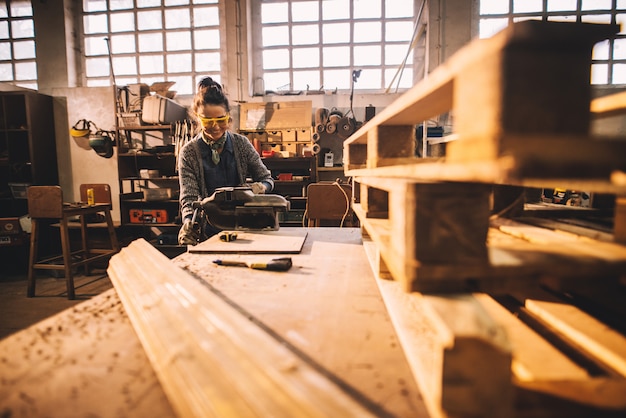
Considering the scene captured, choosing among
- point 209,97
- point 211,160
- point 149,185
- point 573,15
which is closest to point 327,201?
point 211,160

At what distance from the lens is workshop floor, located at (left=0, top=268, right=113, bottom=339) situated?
310 cm

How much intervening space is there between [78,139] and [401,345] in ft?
22.2

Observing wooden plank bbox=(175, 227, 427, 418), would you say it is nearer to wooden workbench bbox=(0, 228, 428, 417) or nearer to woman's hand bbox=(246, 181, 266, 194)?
wooden workbench bbox=(0, 228, 428, 417)

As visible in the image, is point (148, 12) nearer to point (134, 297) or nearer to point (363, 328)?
point (134, 297)

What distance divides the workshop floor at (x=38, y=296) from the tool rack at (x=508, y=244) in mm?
3802

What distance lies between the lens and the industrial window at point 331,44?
534 cm

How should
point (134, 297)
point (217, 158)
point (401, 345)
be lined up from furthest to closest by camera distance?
point (217, 158)
point (134, 297)
point (401, 345)

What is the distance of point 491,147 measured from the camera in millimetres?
430

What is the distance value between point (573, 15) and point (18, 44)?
974 cm

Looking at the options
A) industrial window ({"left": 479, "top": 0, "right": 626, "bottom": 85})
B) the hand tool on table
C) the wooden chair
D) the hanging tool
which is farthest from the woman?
industrial window ({"left": 479, "top": 0, "right": 626, "bottom": 85})

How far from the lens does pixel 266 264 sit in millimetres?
1318

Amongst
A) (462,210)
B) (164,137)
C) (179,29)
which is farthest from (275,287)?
(179,29)

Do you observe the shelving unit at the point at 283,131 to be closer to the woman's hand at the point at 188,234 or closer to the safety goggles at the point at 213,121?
the safety goggles at the point at 213,121

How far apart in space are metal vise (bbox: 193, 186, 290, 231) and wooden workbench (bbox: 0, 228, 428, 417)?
79 centimetres
